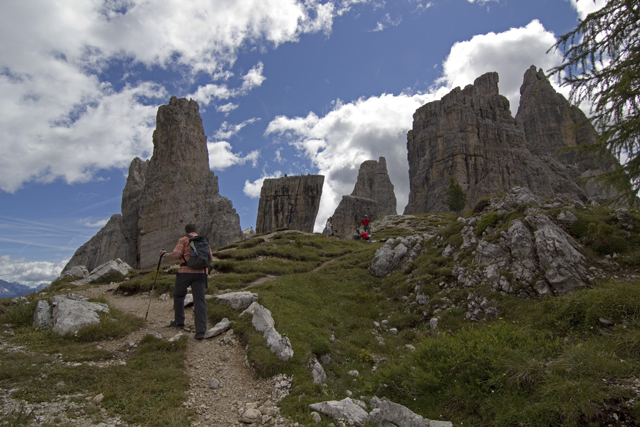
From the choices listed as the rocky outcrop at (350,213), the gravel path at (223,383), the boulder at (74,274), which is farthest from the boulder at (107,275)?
the rocky outcrop at (350,213)

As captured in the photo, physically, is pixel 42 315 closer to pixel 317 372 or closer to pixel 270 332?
pixel 270 332

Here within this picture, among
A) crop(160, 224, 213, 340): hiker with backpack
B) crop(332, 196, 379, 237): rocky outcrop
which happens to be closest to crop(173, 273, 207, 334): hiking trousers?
crop(160, 224, 213, 340): hiker with backpack

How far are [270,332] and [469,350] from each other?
4.95 metres

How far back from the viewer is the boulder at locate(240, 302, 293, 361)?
823 cm

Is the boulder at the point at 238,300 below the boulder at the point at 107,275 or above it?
below

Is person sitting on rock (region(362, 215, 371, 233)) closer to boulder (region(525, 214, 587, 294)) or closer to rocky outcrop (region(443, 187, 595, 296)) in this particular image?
rocky outcrop (region(443, 187, 595, 296))

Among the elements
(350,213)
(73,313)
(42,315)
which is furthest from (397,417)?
(350,213)

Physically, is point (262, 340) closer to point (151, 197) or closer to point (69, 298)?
point (69, 298)

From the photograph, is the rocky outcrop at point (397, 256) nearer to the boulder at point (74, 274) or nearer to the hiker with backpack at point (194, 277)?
the hiker with backpack at point (194, 277)

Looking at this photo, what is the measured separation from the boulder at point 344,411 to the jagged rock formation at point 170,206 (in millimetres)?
56694

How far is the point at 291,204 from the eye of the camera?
81.8 m

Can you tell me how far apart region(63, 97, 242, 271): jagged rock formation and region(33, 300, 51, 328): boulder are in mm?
50956

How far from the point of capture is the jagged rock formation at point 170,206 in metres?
61.2

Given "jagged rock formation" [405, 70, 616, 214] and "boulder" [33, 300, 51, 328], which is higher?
"jagged rock formation" [405, 70, 616, 214]
